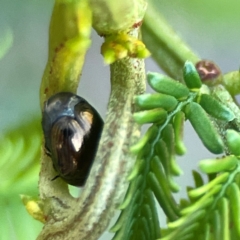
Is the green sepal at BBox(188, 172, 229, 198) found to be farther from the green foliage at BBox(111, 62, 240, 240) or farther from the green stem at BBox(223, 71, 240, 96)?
the green stem at BBox(223, 71, 240, 96)

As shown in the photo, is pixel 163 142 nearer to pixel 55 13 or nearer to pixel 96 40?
pixel 55 13

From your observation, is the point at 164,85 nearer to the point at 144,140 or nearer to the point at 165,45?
the point at 144,140

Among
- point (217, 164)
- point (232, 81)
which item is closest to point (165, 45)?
point (232, 81)

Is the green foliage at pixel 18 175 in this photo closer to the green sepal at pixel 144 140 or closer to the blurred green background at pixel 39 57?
the blurred green background at pixel 39 57

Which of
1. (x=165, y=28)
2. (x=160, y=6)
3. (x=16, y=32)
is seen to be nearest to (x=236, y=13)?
(x=160, y=6)

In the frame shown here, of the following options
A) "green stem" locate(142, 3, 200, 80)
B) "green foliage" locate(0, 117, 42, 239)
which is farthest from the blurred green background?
"green stem" locate(142, 3, 200, 80)

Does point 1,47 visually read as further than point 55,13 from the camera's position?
Yes

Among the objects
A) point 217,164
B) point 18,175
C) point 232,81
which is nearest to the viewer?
point 217,164
